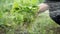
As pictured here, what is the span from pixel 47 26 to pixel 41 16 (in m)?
0.21

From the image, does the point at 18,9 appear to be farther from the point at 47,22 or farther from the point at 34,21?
the point at 47,22

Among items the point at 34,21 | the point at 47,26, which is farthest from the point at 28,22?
the point at 47,26

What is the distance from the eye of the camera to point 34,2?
2680 mm

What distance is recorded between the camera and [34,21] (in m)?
2.70

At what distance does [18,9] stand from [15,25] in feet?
0.75

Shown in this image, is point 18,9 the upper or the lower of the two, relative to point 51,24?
upper

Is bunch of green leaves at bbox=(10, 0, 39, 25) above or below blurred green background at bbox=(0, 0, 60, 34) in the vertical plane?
above

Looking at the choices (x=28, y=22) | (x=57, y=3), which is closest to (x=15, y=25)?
(x=28, y=22)

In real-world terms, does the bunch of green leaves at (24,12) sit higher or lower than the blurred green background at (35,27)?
higher

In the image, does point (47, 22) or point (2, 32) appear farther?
point (47, 22)

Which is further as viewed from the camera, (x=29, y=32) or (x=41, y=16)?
(x=41, y=16)

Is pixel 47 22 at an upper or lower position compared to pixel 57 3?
lower

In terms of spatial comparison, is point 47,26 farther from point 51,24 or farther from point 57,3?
point 57,3

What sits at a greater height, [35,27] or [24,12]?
[24,12]
